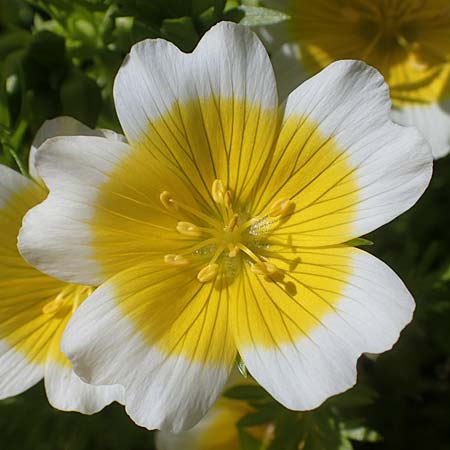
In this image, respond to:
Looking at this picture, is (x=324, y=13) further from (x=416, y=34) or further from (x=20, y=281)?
(x=20, y=281)

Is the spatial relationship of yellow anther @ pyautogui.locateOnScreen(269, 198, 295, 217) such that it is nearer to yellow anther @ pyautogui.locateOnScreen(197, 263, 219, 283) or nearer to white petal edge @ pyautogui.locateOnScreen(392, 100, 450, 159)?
yellow anther @ pyautogui.locateOnScreen(197, 263, 219, 283)

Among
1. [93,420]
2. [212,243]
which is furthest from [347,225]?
[93,420]

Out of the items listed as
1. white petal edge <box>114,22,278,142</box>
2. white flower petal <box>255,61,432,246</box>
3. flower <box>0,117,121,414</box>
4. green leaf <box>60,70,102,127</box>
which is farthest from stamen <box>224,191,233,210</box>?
green leaf <box>60,70,102,127</box>

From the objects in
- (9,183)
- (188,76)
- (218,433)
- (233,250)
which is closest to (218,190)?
(233,250)

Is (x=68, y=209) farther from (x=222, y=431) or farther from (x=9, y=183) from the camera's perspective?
(x=222, y=431)

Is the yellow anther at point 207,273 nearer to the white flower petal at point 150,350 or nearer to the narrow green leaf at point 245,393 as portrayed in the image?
the white flower petal at point 150,350

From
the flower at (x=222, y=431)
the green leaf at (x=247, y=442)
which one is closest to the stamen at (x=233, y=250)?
the flower at (x=222, y=431)
